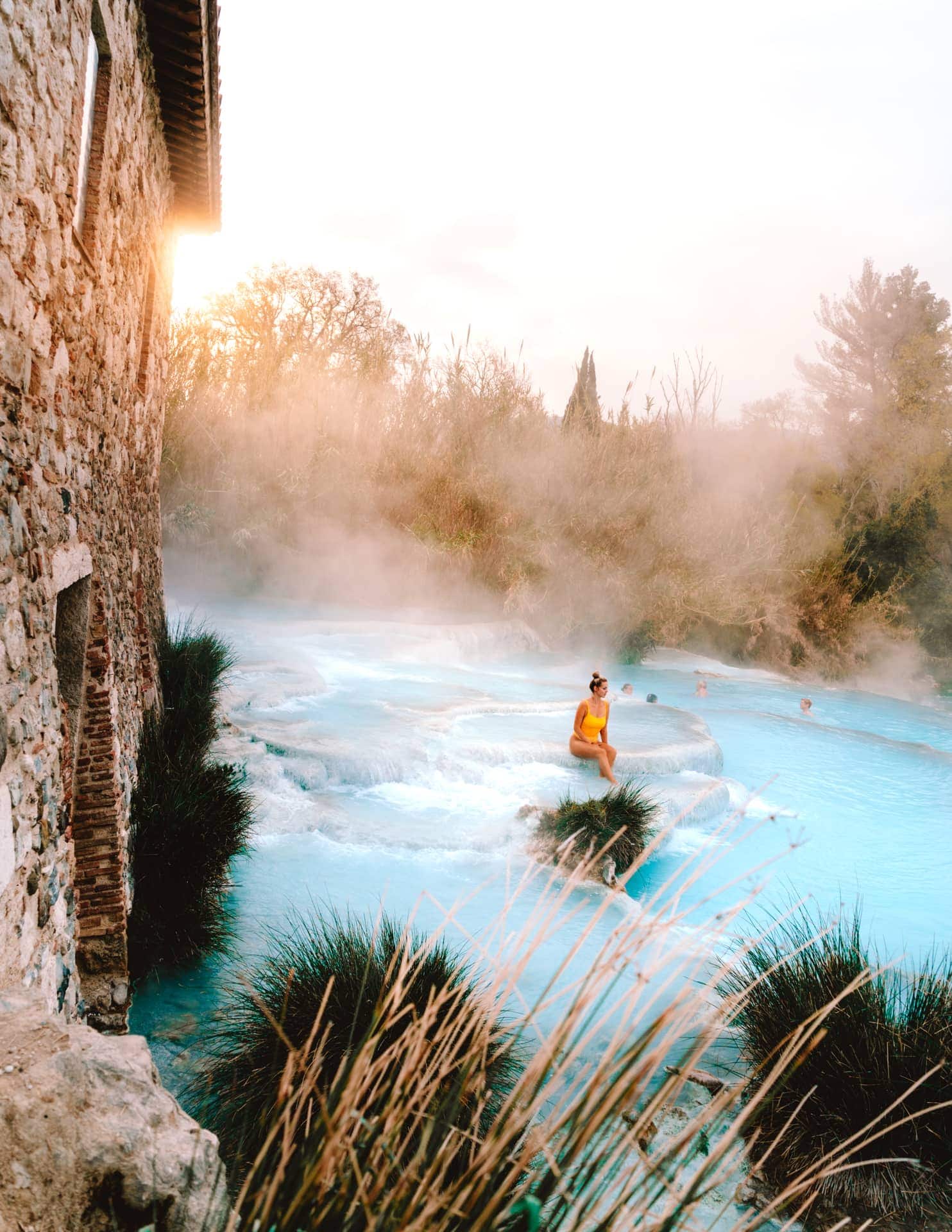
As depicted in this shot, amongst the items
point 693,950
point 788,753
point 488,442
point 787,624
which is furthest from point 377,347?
point 693,950

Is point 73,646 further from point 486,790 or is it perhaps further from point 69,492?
point 486,790

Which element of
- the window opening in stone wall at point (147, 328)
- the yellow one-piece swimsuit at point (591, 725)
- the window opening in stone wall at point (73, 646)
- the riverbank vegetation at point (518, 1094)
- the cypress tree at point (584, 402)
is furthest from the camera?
the cypress tree at point (584, 402)

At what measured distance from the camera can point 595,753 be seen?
8469 millimetres

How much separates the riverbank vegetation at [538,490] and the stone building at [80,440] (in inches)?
494

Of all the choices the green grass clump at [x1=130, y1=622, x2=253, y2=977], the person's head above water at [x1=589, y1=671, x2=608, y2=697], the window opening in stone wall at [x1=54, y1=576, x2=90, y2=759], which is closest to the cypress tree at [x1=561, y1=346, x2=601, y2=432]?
the person's head above water at [x1=589, y1=671, x2=608, y2=697]

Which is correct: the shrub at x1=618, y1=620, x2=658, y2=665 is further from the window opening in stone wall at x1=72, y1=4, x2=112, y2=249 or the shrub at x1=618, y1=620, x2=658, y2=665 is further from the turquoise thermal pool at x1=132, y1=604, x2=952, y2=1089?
the window opening in stone wall at x1=72, y1=4, x2=112, y2=249

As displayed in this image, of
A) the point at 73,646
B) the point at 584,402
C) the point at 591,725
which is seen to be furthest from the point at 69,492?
the point at 584,402

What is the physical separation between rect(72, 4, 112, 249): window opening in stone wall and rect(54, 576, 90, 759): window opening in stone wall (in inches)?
66.1

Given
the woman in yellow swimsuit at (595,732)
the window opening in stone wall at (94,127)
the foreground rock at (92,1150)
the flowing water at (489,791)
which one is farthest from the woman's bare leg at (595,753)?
the foreground rock at (92,1150)

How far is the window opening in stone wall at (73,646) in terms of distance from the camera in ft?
12.7

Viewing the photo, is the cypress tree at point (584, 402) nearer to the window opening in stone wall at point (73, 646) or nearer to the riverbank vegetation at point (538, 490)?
the riverbank vegetation at point (538, 490)

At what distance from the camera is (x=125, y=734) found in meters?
4.81

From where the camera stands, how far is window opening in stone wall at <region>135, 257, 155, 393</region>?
611 centimetres

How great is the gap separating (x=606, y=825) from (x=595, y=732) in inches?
79.0
